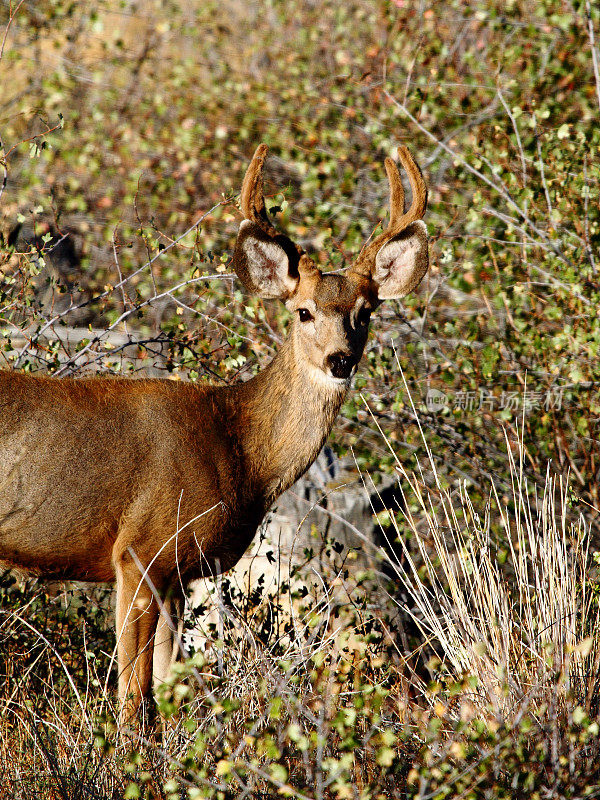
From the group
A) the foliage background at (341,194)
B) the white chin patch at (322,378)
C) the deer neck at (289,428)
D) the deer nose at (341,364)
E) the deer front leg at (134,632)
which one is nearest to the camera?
the deer front leg at (134,632)

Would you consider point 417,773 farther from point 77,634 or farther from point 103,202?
point 103,202

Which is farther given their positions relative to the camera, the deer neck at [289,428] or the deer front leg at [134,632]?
the deer neck at [289,428]

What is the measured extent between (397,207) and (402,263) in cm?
30

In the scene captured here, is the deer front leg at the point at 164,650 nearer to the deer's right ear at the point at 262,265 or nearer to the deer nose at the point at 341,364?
the deer nose at the point at 341,364

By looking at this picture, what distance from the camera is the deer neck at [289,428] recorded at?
4.63 m

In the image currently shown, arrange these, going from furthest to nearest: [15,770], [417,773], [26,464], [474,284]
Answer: [474,284] → [26,464] → [15,770] → [417,773]

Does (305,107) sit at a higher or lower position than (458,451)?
higher

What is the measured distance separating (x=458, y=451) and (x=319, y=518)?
114 cm

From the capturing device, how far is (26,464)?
418cm

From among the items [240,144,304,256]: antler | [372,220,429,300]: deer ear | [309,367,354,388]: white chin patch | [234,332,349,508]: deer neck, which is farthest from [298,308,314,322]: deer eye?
[372,220,429,300]: deer ear

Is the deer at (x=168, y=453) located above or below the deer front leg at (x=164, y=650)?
above

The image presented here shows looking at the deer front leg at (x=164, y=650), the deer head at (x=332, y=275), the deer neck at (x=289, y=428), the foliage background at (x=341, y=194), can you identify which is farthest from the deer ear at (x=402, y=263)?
the deer front leg at (x=164, y=650)

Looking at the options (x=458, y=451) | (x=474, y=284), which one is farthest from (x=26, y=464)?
(x=474, y=284)

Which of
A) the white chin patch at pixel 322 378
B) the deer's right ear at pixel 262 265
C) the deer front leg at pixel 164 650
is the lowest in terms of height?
the deer front leg at pixel 164 650
